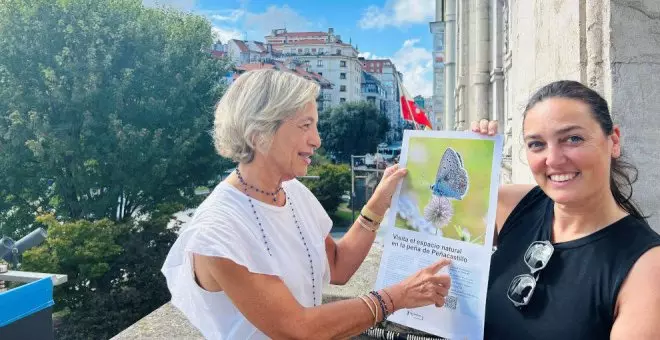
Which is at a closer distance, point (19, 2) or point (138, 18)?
point (19, 2)

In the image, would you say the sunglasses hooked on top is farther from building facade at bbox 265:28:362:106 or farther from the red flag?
building facade at bbox 265:28:362:106

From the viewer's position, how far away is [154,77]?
800 inches

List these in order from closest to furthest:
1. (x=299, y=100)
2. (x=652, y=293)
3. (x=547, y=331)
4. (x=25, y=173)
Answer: (x=652, y=293) < (x=547, y=331) < (x=299, y=100) < (x=25, y=173)

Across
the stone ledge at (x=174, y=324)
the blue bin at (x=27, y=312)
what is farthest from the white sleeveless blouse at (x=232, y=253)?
the blue bin at (x=27, y=312)

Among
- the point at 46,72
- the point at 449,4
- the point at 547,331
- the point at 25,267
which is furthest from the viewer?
the point at 449,4

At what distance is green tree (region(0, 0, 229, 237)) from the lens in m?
18.4

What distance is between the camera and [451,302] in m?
1.99

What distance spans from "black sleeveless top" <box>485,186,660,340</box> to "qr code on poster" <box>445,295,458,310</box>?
0.40 ft

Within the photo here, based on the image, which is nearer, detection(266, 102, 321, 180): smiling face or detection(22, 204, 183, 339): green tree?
detection(266, 102, 321, 180): smiling face

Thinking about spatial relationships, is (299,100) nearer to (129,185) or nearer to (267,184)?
Result: (267,184)

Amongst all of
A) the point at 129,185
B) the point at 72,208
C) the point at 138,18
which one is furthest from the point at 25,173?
the point at 138,18

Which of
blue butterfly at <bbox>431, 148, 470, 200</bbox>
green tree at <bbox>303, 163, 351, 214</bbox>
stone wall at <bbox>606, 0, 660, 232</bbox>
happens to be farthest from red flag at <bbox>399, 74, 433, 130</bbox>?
green tree at <bbox>303, 163, 351, 214</bbox>

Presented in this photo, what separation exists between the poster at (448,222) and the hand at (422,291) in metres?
0.05

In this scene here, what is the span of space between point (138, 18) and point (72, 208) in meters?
7.44
